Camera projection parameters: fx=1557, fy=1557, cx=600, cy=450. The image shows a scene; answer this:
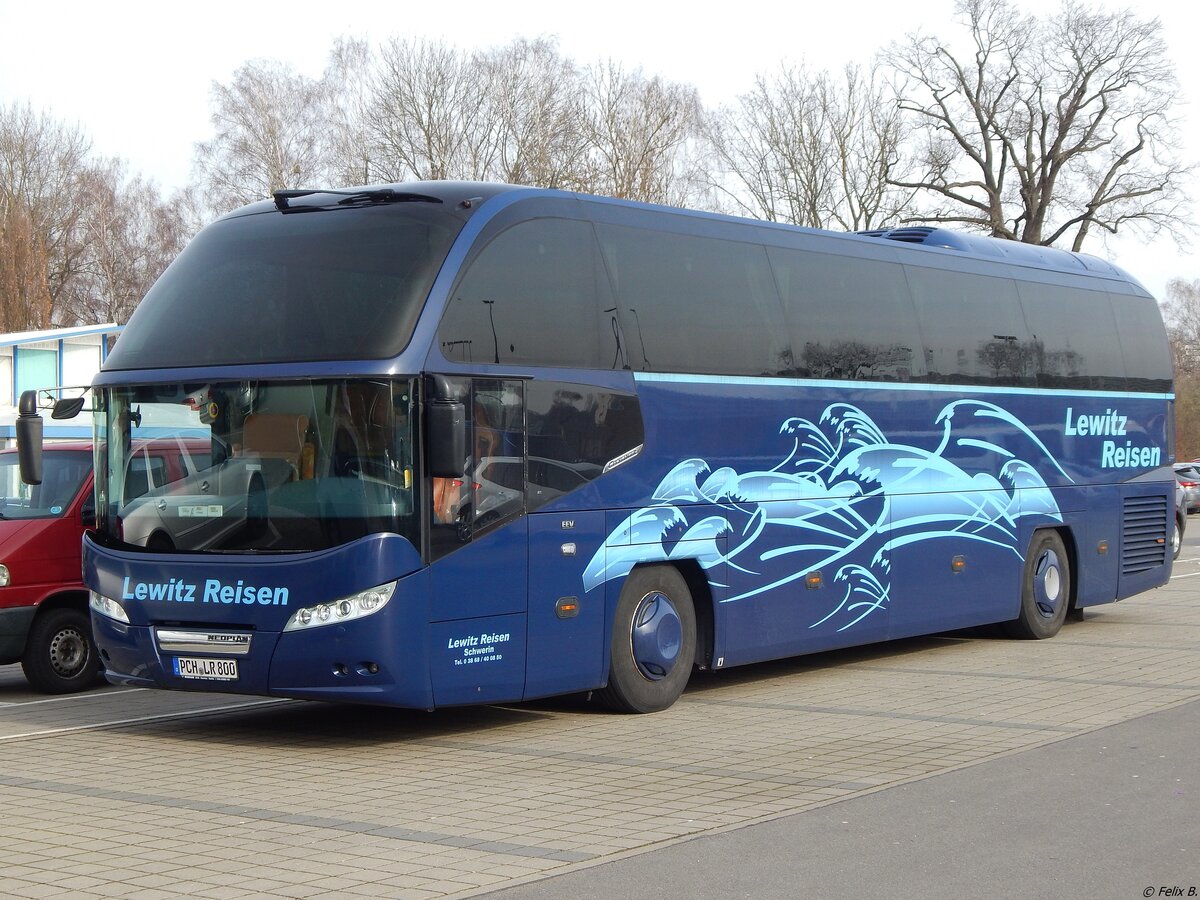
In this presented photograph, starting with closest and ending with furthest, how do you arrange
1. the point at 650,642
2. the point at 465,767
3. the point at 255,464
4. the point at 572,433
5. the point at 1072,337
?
1. the point at 465,767
2. the point at 255,464
3. the point at 572,433
4. the point at 650,642
5. the point at 1072,337

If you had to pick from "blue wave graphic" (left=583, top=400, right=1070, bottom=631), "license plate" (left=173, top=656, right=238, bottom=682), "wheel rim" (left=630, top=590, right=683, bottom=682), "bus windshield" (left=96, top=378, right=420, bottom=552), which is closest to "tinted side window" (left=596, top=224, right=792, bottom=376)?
"blue wave graphic" (left=583, top=400, right=1070, bottom=631)

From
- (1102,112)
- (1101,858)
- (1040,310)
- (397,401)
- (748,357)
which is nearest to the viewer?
(1101,858)

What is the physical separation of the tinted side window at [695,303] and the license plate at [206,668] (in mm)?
3536

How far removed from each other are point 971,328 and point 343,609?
26.1ft

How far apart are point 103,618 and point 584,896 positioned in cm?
536

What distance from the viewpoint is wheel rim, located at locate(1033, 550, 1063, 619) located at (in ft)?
53.0

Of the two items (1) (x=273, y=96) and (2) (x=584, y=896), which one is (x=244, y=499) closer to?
(2) (x=584, y=896)

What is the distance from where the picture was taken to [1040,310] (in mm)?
16188

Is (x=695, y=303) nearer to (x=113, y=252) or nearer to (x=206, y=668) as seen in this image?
(x=206, y=668)

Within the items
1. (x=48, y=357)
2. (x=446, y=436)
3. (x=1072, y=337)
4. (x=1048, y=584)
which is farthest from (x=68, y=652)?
(x=48, y=357)

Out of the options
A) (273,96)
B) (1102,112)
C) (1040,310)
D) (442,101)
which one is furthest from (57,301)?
(1040,310)

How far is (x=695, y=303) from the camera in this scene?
38.9ft

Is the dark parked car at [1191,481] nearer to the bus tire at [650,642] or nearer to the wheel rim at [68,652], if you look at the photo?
the bus tire at [650,642]

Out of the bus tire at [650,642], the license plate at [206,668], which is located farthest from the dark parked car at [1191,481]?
the license plate at [206,668]
